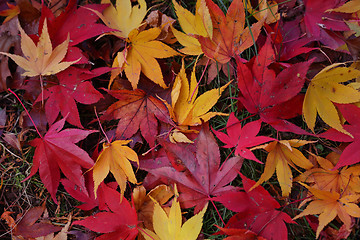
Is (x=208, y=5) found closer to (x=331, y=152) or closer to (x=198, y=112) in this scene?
(x=198, y=112)

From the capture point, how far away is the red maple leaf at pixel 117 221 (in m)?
0.94

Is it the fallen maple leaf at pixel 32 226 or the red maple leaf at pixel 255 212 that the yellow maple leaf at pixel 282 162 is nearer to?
the red maple leaf at pixel 255 212

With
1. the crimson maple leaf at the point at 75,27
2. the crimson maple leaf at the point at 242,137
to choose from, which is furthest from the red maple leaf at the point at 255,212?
the crimson maple leaf at the point at 75,27

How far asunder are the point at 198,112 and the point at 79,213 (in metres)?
0.60

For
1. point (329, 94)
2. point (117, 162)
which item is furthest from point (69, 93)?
point (329, 94)

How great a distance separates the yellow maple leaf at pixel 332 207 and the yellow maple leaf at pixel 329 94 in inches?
9.4

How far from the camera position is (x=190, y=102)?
958mm

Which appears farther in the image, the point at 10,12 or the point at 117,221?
the point at 10,12

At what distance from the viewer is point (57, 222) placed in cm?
109

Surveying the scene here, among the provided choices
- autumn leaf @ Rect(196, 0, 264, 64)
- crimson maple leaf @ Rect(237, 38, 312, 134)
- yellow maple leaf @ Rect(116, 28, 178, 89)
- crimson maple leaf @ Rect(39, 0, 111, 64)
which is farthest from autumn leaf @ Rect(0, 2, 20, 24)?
crimson maple leaf @ Rect(237, 38, 312, 134)

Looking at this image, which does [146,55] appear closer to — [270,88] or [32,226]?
[270,88]

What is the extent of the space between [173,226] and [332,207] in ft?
1.75

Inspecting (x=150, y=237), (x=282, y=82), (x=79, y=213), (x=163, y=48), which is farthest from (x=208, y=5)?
(x=79, y=213)

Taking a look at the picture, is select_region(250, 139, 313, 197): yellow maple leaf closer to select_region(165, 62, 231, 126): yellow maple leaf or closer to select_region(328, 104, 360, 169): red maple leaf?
select_region(328, 104, 360, 169): red maple leaf
